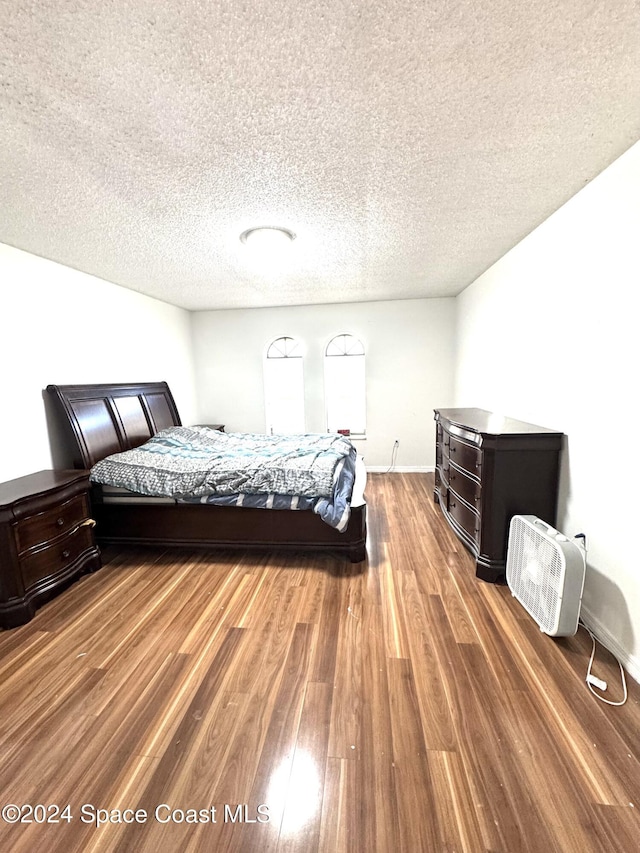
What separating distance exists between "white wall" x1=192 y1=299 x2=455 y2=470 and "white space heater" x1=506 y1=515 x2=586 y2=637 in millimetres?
2943

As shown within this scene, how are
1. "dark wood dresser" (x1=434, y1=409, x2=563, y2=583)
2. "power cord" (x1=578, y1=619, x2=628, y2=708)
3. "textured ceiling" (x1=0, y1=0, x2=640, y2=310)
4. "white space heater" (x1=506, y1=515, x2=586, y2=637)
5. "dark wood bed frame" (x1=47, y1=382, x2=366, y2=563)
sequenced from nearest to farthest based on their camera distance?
1. "textured ceiling" (x1=0, y1=0, x2=640, y2=310)
2. "power cord" (x1=578, y1=619, x2=628, y2=708)
3. "white space heater" (x1=506, y1=515, x2=586, y2=637)
4. "dark wood dresser" (x1=434, y1=409, x2=563, y2=583)
5. "dark wood bed frame" (x1=47, y1=382, x2=366, y2=563)

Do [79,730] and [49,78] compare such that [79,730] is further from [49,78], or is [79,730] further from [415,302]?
[415,302]

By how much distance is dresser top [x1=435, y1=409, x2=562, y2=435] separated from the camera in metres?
2.17

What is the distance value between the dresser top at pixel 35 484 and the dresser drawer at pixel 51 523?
135mm

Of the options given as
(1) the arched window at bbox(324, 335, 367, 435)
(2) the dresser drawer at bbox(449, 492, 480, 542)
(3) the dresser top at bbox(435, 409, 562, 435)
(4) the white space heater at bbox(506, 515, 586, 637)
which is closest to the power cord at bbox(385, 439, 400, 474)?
(1) the arched window at bbox(324, 335, 367, 435)

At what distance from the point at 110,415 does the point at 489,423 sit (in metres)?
3.36

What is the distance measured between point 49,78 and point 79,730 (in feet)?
7.77

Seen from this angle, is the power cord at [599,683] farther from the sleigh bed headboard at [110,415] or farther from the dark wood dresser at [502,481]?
the sleigh bed headboard at [110,415]

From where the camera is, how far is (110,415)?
3260 millimetres

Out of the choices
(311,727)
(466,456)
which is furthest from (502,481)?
(311,727)

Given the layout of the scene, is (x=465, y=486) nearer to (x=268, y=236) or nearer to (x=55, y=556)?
(x=268, y=236)

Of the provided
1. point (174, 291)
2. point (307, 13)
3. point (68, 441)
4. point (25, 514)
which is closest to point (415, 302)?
point (174, 291)

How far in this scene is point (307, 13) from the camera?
3.06 feet

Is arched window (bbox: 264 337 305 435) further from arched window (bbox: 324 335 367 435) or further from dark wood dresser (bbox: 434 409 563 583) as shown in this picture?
dark wood dresser (bbox: 434 409 563 583)
